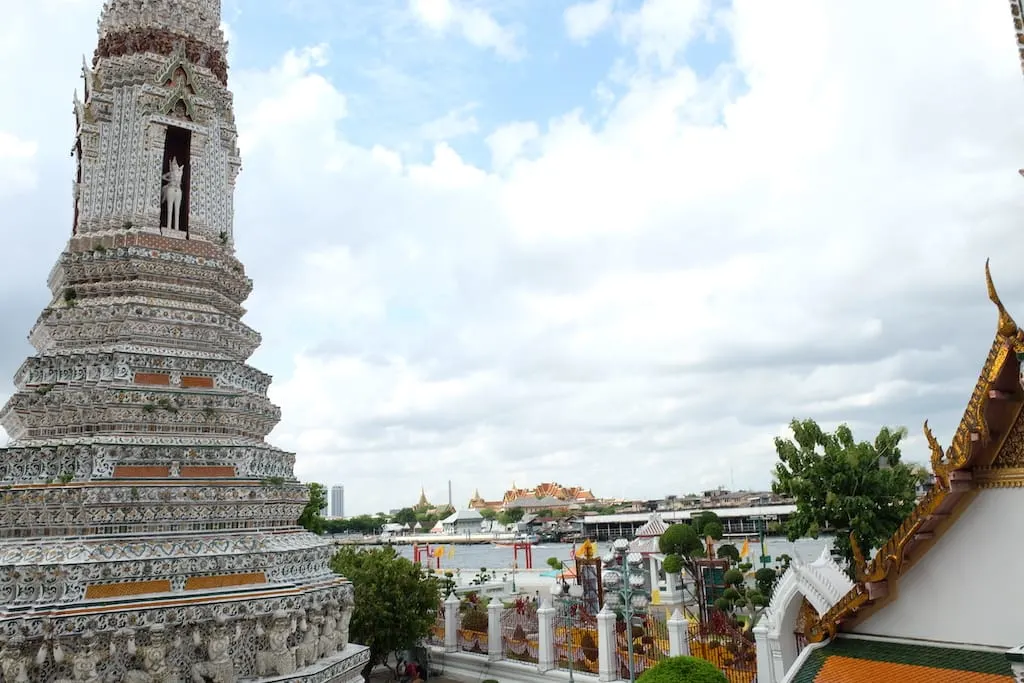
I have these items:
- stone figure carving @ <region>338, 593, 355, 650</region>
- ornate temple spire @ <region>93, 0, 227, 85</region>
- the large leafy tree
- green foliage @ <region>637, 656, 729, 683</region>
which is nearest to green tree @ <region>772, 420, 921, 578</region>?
green foliage @ <region>637, 656, 729, 683</region>

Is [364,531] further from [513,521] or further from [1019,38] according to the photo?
[1019,38]

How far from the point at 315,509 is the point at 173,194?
15437 millimetres

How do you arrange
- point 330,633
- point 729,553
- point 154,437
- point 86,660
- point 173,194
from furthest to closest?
point 729,553
point 173,194
point 330,633
point 154,437
point 86,660

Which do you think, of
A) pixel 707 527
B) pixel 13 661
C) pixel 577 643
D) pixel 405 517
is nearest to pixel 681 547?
pixel 707 527

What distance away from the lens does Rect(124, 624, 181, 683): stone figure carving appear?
909 centimetres

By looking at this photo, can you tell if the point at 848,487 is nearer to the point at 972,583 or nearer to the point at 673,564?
the point at 972,583

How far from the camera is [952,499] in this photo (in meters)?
7.19

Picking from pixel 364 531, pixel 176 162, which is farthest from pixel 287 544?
pixel 364 531

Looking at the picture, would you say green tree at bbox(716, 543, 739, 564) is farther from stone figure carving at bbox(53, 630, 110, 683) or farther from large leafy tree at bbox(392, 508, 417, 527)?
large leafy tree at bbox(392, 508, 417, 527)

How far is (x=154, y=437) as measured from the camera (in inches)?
416

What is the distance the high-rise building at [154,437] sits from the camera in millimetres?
9172

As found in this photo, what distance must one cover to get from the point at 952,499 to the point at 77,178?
47.7 ft

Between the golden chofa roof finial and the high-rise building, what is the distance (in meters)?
8.92

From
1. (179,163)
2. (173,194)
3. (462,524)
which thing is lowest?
(462,524)
